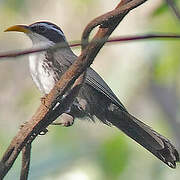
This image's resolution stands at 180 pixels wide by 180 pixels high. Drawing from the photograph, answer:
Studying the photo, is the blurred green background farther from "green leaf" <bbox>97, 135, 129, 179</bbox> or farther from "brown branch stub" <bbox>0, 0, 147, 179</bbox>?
"brown branch stub" <bbox>0, 0, 147, 179</bbox>

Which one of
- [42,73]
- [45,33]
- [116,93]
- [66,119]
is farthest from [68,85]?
[116,93]

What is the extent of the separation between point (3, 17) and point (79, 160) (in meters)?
2.46

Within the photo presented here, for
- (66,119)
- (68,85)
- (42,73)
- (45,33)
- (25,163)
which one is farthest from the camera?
(45,33)

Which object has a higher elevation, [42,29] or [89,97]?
[42,29]

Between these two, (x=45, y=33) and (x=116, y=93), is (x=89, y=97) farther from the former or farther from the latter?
(x=116, y=93)

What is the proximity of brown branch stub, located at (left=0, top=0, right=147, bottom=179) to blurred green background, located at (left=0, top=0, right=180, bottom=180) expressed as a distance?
0.47 m

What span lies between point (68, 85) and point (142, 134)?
1.75 meters

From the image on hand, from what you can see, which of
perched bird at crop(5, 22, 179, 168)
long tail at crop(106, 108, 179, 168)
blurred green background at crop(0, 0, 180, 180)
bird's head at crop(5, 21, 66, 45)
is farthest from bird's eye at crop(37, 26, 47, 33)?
long tail at crop(106, 108, 179, 168)

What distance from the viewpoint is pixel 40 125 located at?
5.82 feet

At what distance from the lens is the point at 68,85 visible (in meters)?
1.62

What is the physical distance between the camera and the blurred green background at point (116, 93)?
12.0ft

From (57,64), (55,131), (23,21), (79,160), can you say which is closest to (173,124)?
(55,131)

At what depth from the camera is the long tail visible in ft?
9.01

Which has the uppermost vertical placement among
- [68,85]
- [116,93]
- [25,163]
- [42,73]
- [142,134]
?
[68,85]
